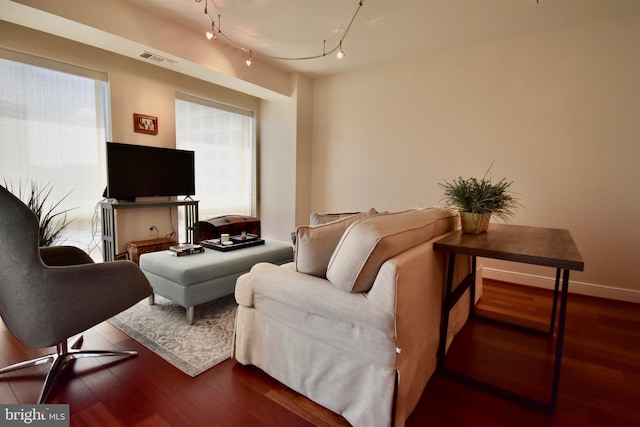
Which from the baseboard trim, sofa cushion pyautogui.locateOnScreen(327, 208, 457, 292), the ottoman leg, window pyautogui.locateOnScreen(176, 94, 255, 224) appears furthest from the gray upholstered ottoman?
the baseboard trim

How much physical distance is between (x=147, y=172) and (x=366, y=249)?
3.17m

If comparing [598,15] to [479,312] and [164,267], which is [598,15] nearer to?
[479,312]

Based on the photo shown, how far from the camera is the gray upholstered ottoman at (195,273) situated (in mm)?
2152

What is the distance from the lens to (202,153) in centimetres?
433

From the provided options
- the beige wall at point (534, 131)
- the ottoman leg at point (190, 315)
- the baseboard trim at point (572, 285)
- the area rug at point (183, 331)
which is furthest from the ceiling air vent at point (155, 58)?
the baseboard trim at point (572, 285)

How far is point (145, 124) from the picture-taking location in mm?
3576

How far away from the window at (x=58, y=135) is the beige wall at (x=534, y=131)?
3.19 m

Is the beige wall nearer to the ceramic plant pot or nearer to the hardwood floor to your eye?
the hardwood floor

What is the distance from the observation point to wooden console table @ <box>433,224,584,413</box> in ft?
4.49

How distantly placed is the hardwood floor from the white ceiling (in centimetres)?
275

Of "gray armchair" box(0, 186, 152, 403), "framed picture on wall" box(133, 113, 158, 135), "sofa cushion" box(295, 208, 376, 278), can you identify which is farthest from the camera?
"framed picture on wall" box(133, 113, 158, 135)

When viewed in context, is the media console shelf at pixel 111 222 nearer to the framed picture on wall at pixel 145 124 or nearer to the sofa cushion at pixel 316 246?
the framed picture on wall at pixel 145 124

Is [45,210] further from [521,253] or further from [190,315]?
[521,253]

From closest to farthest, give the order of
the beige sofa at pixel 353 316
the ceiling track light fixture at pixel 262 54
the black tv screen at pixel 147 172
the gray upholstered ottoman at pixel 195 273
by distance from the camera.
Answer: the beige sofa at pixel 353 316, the gray upholstered ottoman at pixel 195 273, the ceiling track light fixture at pixel 262 54, the black tv screen at pixel 147 172
